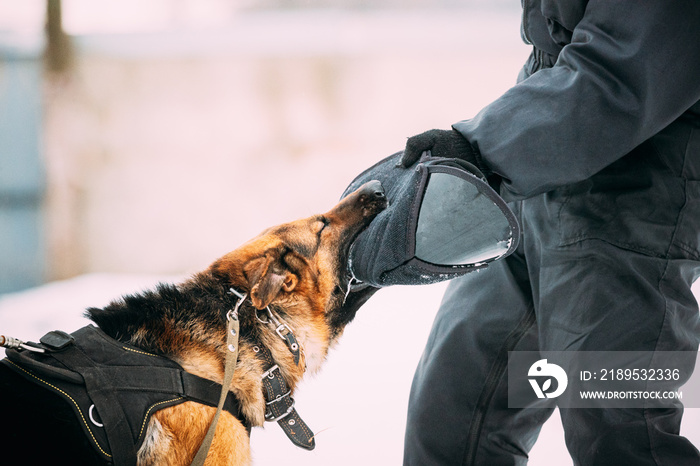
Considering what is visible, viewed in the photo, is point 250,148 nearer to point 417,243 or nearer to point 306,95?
point 306,95

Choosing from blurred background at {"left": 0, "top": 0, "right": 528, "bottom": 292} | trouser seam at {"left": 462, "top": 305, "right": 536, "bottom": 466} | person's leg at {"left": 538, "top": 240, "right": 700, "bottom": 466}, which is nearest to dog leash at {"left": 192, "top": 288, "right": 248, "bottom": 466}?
trouser seam at {"left": 462, "top": 305, "right": 536, "bottom": 466}

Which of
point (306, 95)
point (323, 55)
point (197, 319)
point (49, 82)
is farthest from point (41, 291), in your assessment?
point (197, 319)

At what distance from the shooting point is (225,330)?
4.78 ft

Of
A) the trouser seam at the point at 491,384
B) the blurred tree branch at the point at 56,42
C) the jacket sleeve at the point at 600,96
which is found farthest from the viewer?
the blurred tree branch at the point at 56,42

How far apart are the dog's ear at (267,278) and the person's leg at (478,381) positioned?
0.43 metres

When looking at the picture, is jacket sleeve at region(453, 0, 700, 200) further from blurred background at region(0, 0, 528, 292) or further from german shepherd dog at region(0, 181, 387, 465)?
blurred background at region(0, 0, 528, 292)

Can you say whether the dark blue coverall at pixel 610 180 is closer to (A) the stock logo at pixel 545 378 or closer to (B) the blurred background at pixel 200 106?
(A) the stock logo at pixel 545 378

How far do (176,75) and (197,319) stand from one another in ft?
11.7

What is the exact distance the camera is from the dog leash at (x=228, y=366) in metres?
1.23

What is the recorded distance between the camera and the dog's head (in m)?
1.53

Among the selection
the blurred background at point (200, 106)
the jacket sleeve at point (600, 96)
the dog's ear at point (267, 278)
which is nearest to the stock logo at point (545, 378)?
the jacket sleeve at point (600, 96)

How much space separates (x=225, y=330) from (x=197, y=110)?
3.43 meters

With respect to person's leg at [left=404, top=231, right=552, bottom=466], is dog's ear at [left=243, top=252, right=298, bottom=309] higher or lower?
higher

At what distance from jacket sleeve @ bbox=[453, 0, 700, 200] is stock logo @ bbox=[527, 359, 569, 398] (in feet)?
1.34
